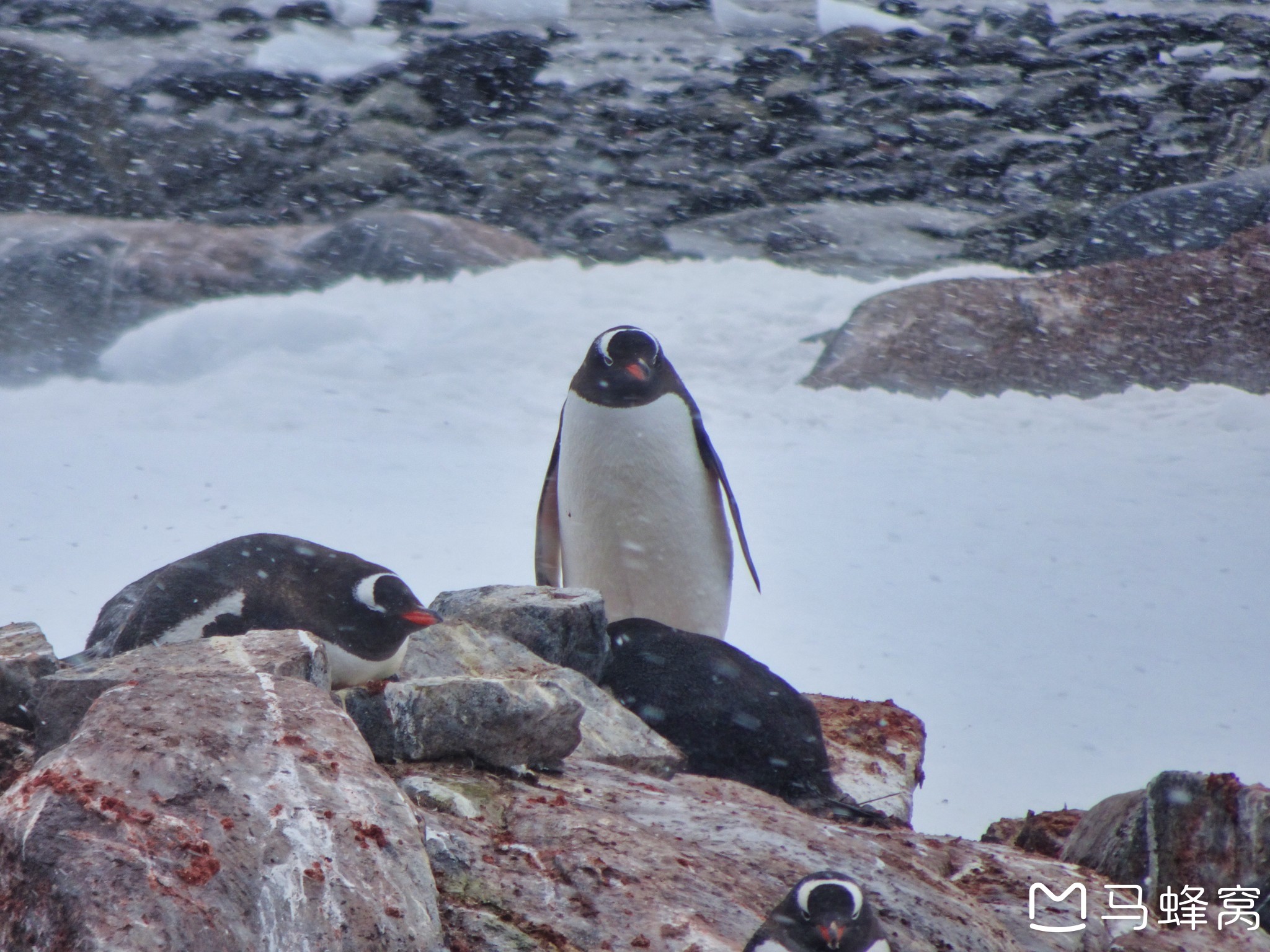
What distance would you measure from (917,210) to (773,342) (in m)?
2.67

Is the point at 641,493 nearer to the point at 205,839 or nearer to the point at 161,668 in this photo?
the point at 161,668

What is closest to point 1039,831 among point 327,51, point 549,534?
point 549,534

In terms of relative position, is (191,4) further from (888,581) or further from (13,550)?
(888,581)

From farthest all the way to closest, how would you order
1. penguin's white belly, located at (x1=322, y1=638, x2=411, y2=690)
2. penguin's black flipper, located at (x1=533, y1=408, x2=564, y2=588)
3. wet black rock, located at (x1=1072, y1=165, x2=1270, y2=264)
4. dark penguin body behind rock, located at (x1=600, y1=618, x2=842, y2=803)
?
wet black rock, located at (x1=1072, y1=165, x2=1270, y2=264) → penguin's black flipper, located at (x1=533, y1=408, x2=564, y2=588) → dark penguin body behind rock, located at (x1=600, y1=618, x2=842, y2=803) → penguin's white belly, located at (x1=322, y1=638, x2=411, y2=690)

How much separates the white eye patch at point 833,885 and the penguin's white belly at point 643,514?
1852mm

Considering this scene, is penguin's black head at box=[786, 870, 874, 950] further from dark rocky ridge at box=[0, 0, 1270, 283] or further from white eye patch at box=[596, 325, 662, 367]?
dark rocky ridge at box=[0, 0, 1270, 283]

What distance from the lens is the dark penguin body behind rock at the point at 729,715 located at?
203cm

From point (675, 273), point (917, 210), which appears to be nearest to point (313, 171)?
point (675, 273)

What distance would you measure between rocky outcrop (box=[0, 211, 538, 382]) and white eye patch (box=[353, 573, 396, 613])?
17.1 ft

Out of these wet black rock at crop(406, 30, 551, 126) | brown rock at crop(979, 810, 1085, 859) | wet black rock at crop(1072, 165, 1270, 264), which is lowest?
brown rock at crop(979, 810, 1085, 859)

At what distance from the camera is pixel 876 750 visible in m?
2.46

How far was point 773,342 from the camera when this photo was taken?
6.35 m

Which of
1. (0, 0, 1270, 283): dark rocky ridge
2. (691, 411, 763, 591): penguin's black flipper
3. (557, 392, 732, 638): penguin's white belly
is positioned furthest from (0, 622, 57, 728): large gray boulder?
(0, 0, 1270, 283): dark rocky ridge

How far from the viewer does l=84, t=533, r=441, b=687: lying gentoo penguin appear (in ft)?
5.95
